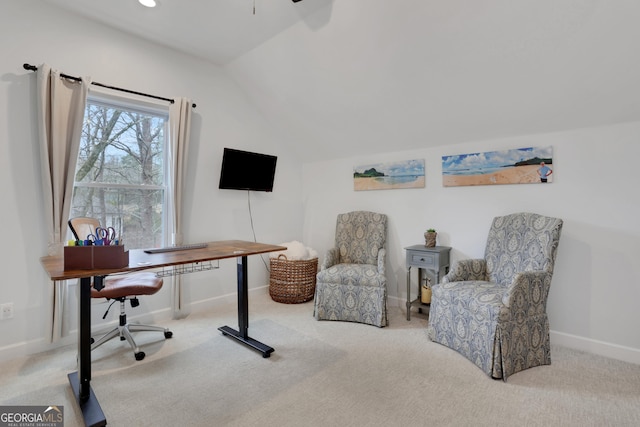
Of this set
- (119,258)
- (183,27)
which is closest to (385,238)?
(119,258)

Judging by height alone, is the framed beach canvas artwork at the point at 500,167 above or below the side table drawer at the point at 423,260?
above

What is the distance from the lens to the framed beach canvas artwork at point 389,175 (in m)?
3.49

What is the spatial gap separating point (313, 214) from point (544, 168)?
270 cm

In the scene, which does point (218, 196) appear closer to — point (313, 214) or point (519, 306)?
point (313, 214)

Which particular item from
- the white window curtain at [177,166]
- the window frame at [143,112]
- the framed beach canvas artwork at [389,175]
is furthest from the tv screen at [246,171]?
the framed beach canvas artwork at [389,175]

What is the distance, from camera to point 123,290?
240 cm

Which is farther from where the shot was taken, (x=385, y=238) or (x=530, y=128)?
(x=385, y=238)

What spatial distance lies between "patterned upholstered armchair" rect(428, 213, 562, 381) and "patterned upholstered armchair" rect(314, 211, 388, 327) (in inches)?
21.2

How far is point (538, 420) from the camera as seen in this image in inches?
67.0

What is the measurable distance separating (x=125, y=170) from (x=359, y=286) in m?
2.54

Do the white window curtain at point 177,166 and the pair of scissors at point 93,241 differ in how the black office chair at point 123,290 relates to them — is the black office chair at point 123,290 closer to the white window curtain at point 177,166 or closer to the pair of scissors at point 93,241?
the white window curtain at point 177,166

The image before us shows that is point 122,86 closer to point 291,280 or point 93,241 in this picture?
point 93,241

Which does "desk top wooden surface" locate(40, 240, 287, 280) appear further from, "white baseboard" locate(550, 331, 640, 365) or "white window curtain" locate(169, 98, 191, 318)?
"white baseboard" locate(550, 331, 640, 365)

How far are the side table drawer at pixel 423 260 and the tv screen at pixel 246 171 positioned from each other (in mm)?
1906
